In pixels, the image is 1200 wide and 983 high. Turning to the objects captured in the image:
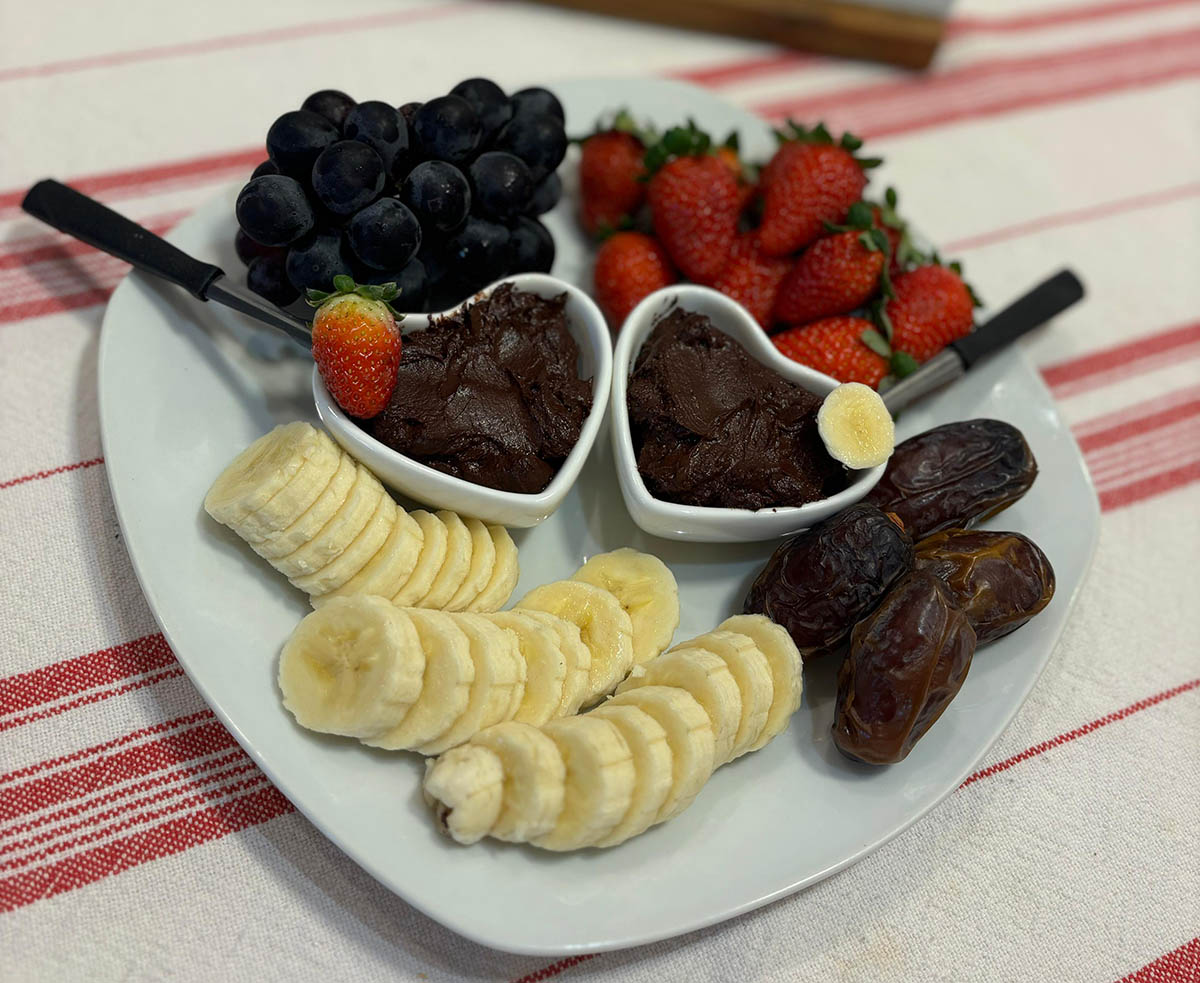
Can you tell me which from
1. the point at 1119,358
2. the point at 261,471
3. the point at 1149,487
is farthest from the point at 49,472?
the point at 1119,358

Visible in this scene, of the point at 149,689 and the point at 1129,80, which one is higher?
the point at 1129,80

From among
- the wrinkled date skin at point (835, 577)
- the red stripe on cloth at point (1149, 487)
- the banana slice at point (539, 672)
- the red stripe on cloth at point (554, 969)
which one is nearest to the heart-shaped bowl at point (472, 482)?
the banana slice at point (539, 672)

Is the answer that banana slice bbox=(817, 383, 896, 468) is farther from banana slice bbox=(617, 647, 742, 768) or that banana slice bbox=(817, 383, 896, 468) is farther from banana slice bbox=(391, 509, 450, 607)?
banana slice bbox=(391, 509, 450, 607)

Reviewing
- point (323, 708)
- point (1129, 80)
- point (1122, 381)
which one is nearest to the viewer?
point (323, 708)

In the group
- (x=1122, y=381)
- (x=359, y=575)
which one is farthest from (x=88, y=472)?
(x=1122, y=381)

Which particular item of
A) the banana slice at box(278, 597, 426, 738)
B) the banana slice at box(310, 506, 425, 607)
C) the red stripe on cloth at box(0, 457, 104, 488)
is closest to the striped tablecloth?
the red stripe on cloth at box(0, 457, 104, 488)

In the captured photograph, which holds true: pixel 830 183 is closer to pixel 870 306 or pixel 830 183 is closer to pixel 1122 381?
pixel 870 306
